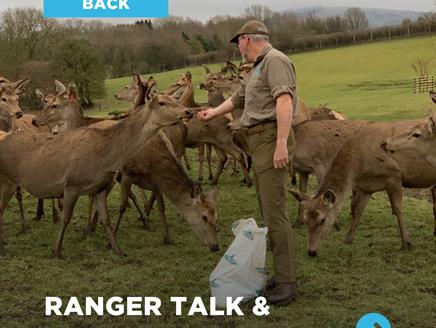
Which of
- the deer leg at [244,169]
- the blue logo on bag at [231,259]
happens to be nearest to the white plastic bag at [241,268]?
the blue logo on bag at [231,259]

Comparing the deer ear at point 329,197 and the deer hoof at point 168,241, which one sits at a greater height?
the deer ear at point 329,197

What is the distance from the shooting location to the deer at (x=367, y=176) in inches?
311

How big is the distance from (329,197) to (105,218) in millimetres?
2937

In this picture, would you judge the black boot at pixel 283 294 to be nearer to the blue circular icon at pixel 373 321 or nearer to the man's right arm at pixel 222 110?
the blue circular icon at pixel 373 321

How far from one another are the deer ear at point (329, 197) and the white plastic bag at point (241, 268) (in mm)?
1973

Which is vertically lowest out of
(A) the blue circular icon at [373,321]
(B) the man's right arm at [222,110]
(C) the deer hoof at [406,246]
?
(C) the deer hoof at [406,246]

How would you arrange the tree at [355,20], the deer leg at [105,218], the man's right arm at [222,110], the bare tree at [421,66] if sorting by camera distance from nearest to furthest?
the man's right arm at [222,110]
the deer leg at [105,218]
the bare tree at [421,66]
the tree at [355,20]

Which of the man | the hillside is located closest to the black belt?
the man

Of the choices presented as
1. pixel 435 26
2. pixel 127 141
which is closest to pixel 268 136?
pixel 127 141

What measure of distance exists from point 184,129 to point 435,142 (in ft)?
16.1

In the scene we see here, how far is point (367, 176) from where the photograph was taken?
845cm

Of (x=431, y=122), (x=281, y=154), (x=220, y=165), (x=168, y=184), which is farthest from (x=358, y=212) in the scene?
(x=220, y=165)

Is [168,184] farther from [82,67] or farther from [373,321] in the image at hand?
[82,67]

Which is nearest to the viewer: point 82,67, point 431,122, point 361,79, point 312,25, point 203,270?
point 203,270
